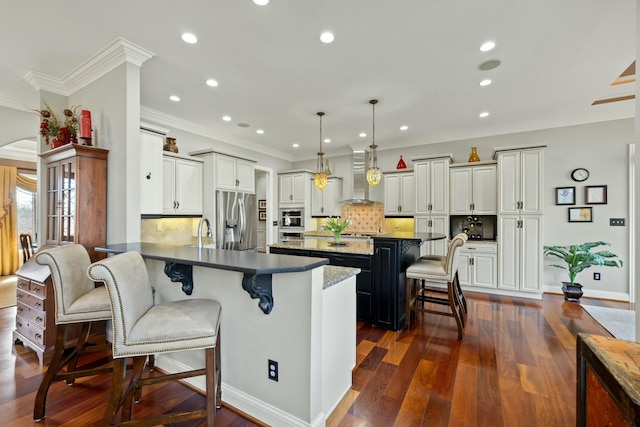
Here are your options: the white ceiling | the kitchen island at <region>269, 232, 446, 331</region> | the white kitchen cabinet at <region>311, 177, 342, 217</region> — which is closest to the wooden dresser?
the kitchen island at <region>269, 232, 446, 331</region>

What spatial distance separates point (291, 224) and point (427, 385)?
5016 mm

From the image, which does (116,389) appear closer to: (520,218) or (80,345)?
(80,345)

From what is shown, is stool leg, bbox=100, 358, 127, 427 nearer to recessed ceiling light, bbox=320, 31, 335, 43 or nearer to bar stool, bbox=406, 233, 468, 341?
bar stool, bbox=406, 233, 468, 341

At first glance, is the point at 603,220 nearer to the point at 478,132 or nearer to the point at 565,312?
the point at 565,312

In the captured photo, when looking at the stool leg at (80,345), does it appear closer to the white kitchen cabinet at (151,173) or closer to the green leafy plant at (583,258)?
the white kitchen cabinet at (151,173)

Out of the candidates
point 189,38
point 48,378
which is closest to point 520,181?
point 189,38

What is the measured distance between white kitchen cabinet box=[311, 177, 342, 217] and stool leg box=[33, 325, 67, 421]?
524 centimetres

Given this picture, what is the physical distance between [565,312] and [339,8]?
15.2ft

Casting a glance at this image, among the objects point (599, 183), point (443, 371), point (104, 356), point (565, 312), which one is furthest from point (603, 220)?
point (104, 356)

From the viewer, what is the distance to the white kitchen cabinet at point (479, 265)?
4.65m

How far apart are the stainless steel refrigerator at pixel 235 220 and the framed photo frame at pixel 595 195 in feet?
18.6

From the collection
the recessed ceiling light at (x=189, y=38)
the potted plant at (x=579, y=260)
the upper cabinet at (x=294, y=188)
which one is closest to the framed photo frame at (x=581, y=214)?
the potted plant at (x=579, y=260)

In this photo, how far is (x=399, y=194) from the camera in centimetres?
564

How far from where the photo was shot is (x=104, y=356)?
8.11 feet
